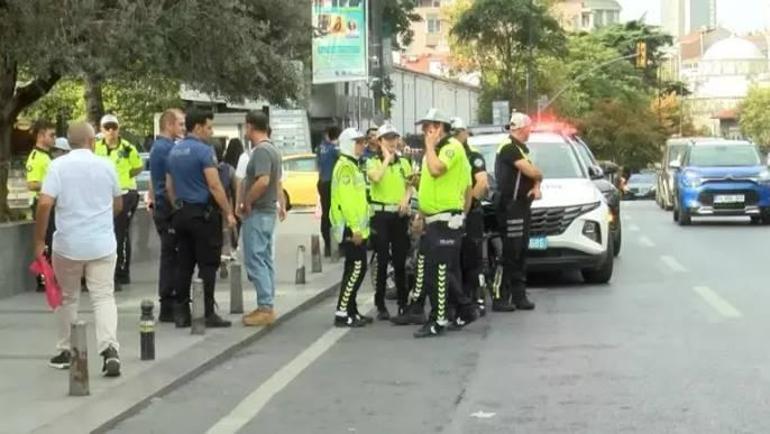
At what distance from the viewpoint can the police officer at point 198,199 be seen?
11.8 m

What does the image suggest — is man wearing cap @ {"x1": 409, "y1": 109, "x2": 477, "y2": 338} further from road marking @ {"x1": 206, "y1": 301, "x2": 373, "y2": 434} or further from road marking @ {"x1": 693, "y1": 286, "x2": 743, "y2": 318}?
road marking @ {"x1": 693, "y1": 286, "x2": 743, "y2": 318}

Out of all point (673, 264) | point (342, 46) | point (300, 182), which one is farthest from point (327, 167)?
point (300, 182)

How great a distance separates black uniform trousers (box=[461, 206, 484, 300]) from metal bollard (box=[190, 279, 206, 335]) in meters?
2.66

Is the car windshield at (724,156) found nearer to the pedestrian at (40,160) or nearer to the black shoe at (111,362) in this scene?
the pedestrian at (40,160)

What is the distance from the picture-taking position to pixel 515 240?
13250 mm

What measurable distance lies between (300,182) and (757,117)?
98.0m

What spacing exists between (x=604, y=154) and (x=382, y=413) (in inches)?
3259

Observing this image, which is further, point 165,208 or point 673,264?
point 673,264

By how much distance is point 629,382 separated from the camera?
9.16m

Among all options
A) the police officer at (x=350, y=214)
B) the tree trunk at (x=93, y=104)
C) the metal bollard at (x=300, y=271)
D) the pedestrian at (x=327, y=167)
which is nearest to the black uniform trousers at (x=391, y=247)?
the police officer at (x=350, y=214)

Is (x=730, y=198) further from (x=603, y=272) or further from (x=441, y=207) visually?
(x=441, y=207)

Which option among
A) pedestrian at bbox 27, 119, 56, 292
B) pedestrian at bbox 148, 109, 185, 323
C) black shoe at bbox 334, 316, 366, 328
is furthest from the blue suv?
pedestrian at bbox 148, 109, 185, 323

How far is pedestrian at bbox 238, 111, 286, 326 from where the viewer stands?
39.3 ft

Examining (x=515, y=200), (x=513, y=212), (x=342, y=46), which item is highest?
(x=342, y=46)
